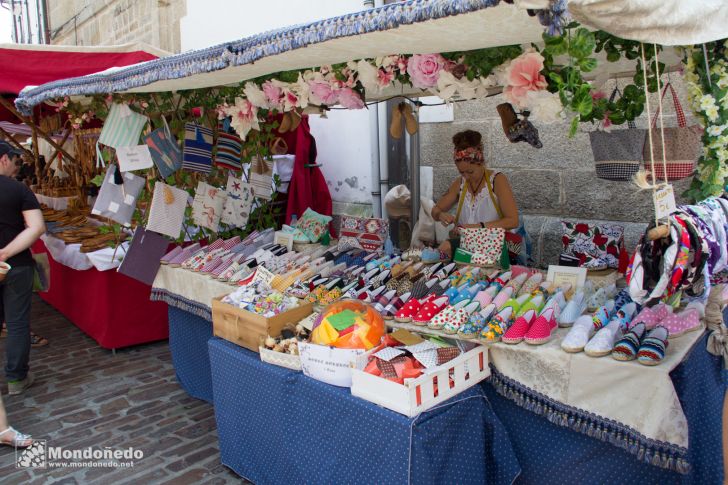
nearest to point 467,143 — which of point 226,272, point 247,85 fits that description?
point 247,85

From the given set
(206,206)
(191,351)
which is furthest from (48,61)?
(191,351)

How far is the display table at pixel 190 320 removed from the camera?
12.7ft

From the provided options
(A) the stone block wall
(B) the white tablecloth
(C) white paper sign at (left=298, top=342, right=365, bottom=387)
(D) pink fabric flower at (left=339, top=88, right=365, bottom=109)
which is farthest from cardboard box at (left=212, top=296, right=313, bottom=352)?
(A) the stone block wall

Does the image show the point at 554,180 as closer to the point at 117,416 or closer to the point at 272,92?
the point at 272,92

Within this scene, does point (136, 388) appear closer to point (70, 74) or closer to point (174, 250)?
point (174, 250)

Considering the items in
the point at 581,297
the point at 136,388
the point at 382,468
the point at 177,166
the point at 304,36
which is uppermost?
the point at 304,36

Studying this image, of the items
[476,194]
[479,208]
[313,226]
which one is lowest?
[313,226]

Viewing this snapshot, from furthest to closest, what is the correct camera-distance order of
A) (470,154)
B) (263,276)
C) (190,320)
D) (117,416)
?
(470,154) → (190,320) → (117,416) → (263,276)

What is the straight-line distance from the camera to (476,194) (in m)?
4.46

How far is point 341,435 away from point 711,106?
189 cm

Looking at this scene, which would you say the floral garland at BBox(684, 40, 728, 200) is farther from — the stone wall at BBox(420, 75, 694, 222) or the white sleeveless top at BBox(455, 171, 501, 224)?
the stone wall at BBox(420, 75, 694, 222)

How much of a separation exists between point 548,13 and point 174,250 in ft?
11.9

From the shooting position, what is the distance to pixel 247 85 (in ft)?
12.0

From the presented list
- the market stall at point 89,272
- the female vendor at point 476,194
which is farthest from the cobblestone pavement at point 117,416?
the female vendor at point 476,194
